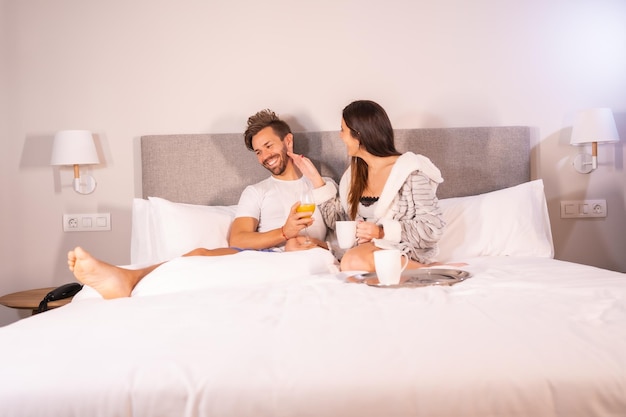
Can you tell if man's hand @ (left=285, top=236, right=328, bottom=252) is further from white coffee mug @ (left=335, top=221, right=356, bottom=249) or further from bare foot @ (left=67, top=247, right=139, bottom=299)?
bare foot @ (left=67, top=247, right=139, bottom=299)

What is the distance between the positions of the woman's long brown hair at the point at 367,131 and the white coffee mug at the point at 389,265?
0.85 meters

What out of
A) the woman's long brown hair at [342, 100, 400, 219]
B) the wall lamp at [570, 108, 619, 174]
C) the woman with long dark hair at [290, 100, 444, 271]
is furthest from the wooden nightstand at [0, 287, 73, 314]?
the wall lamp at [570, 108, 619, 174]

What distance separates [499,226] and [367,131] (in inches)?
29.0

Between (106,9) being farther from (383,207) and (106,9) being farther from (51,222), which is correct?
(383,207)

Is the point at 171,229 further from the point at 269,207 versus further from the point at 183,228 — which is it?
the point at 269,207

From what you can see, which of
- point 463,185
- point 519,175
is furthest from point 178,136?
point 519,175

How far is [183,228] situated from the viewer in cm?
269

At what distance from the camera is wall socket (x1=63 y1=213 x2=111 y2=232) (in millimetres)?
3049

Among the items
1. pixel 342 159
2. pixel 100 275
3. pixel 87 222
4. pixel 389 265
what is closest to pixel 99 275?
pixel 100 275

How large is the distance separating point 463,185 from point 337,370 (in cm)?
215

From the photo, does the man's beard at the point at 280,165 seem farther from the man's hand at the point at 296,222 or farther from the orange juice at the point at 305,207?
the orange juice at the point at 305,207

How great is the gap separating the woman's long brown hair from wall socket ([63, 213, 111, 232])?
1280mm

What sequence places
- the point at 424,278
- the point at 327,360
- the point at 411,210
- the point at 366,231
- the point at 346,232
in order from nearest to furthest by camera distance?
the point at 327,360
the point at 424,278
the point at 346,232
the point at 366,231
the point at 411,210

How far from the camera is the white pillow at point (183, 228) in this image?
2664 mm
